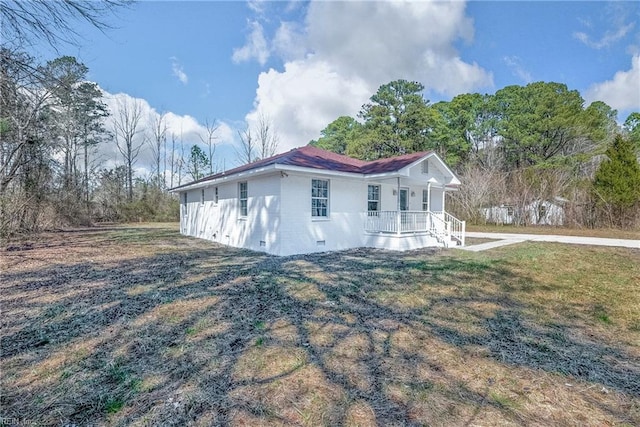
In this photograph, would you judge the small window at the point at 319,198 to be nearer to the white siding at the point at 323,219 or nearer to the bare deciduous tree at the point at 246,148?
the white siding at the point at 323,219

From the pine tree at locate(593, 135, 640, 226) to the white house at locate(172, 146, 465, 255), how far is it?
11.2 m

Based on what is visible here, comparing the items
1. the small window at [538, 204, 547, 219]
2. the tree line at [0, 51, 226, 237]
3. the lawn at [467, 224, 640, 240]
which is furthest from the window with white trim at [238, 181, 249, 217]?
the small window at [538, 204, 547, 219]

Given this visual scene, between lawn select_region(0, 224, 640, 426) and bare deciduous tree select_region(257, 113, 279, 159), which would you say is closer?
lawn select_region(0, 224, 640, 426)

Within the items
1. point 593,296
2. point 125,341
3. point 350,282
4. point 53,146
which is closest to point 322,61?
point 53,146

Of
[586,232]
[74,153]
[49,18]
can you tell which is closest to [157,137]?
[74,153]

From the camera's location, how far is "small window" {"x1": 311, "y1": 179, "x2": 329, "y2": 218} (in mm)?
10398

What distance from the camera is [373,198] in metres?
12.3

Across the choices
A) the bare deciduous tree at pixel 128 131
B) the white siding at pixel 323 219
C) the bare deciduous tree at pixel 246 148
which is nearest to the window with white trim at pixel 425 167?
the white siding at pixel 323 219

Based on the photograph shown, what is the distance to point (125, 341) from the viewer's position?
11.5ft

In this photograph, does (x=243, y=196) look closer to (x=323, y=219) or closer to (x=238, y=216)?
(x=238, y=216)

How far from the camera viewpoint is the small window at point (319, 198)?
10.4 m

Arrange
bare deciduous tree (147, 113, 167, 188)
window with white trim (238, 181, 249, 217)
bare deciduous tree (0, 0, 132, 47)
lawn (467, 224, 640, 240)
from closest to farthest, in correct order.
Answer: bare deciduous tree (0, 0, 132, 47) < window with white trim (238, 181, 249, 217) < lawn (467, 224, 640, 240) < bare deciduous tree (147, 113, 167, 188)

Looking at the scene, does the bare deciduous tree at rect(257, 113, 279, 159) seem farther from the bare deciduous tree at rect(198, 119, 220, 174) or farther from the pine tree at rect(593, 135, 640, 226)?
the pine tree at rect(593, 135, 640, 226)

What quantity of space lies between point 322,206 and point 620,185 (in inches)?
715
